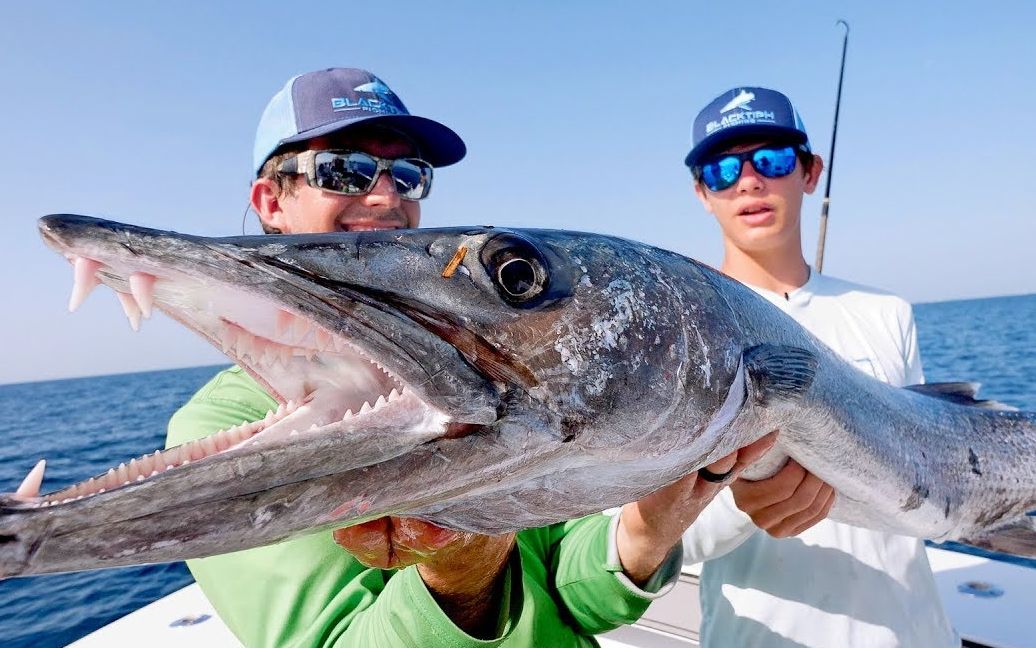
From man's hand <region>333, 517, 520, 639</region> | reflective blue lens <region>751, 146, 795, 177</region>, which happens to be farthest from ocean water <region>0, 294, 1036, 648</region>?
reflective blue lens <region>751, 146, 795, 177</region>

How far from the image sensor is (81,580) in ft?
32.7

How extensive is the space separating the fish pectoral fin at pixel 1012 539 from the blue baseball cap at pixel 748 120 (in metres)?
2.40

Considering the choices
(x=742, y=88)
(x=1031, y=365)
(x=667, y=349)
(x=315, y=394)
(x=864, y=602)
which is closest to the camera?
(x=315, y=394)

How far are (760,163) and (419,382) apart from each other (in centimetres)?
314

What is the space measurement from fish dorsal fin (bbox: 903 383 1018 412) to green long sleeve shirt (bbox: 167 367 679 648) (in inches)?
77.7

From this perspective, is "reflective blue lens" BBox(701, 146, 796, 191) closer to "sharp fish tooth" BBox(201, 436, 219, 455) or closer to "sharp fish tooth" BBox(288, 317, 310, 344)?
"sharp fish tooth" BBox(288, 317, 310, 344)

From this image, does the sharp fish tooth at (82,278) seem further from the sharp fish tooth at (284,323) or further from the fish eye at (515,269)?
the fish eye at (515,269)

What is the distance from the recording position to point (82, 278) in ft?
4.09

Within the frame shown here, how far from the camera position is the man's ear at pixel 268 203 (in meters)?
3.03

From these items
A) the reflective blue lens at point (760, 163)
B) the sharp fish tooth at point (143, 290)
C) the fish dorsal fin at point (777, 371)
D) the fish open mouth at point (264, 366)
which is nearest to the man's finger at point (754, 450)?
the fish dorsal fin at point (777, 371)

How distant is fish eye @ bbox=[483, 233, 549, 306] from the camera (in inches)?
60.0

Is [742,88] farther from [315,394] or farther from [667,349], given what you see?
[315,394]

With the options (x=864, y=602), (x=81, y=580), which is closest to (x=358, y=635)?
(x=864, y=602)

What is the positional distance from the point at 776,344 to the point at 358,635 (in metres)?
1.68
